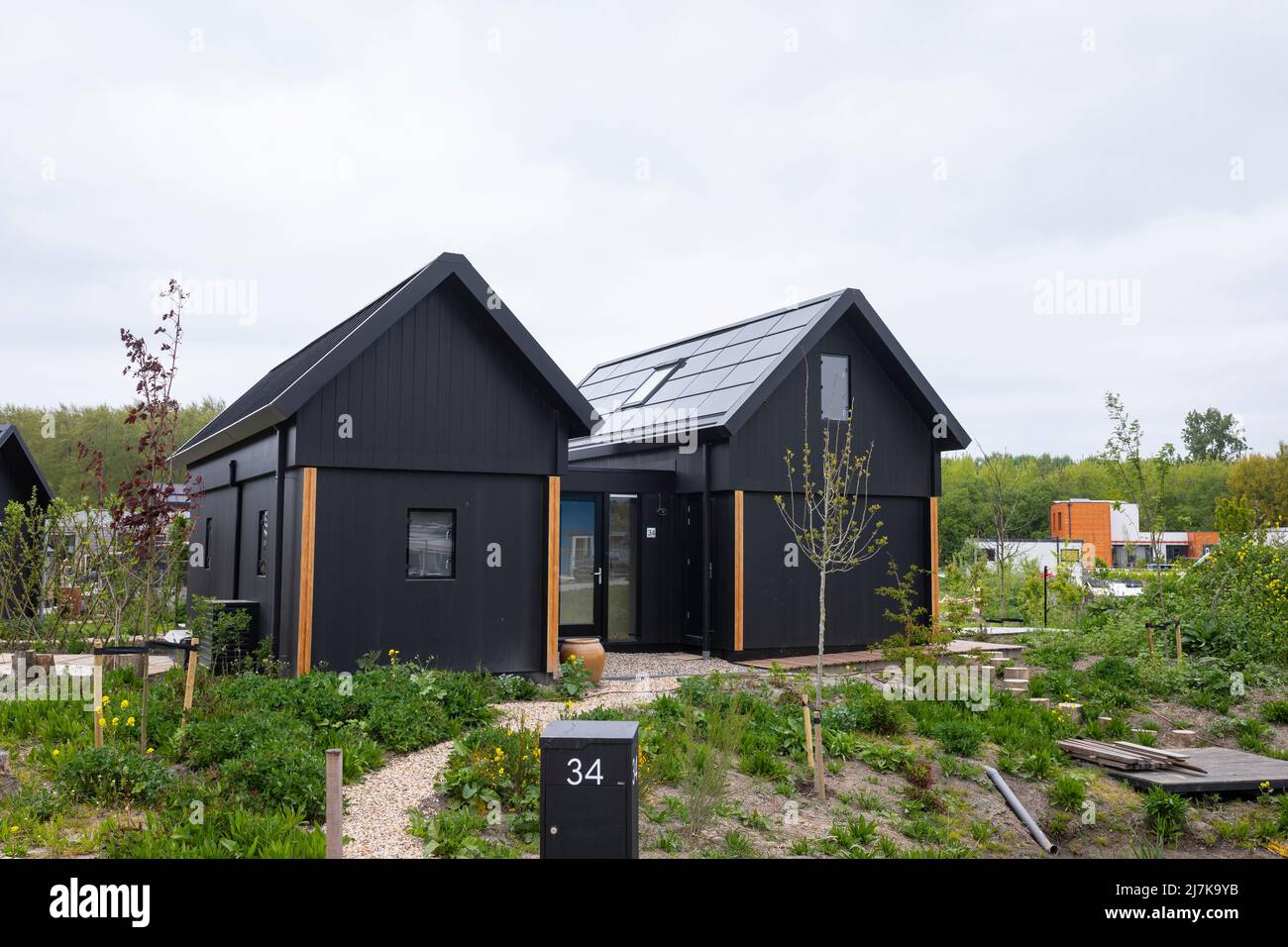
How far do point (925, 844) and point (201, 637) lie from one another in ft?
27.2

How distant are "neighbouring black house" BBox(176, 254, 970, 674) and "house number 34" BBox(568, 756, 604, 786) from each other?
21.9ft

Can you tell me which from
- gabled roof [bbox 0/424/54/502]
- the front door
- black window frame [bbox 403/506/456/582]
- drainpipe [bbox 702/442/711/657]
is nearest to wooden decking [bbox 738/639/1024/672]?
drainpipe [bbox 702/442/711/657]

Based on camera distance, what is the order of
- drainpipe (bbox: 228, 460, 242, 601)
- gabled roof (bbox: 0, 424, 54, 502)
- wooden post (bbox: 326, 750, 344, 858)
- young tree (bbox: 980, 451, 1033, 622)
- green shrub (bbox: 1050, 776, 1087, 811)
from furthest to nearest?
young tree (bbox: 980, 451, 1033, 622), gabled roof (bbox: 0, 424, 54, 502), drainpipe (bbox: 228, 460, 242, 601), green shrub (bbox: 1050, 776, 1087, 811), wooden post (bbox: 326, 750, 344, 858)

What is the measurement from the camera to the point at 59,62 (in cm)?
1096

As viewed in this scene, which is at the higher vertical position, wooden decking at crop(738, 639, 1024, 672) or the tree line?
the tree line

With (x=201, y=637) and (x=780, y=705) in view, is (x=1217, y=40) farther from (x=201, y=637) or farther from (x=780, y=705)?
(x=201, y=637)

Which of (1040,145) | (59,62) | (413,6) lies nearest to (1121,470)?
(1040,145)

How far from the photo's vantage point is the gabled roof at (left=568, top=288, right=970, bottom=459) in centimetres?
1464

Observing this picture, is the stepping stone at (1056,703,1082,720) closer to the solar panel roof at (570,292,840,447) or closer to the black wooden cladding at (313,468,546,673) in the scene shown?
the solar panel roof at (570,292,840,447)

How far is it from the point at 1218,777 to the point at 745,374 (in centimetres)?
847

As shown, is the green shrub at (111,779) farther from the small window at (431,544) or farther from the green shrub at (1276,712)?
the green shrub at (1276,712)

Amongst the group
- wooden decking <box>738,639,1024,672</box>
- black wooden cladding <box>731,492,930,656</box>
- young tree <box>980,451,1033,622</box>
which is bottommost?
wooden decking <box>738,639,1024,672</box>

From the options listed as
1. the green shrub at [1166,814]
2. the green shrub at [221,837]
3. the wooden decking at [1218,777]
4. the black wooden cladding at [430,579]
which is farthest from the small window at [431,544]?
the green shrub at [1166,814]

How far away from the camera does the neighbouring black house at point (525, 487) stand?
37.3 feet
